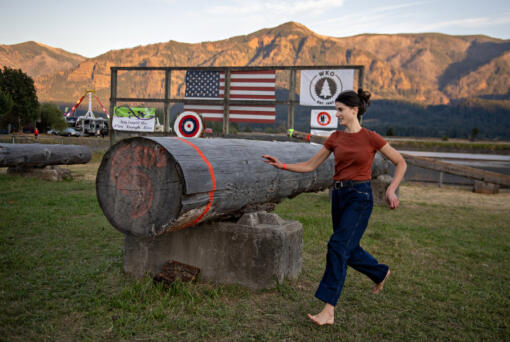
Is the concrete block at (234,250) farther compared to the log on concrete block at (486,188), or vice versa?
the log on concrete block at (486,188)

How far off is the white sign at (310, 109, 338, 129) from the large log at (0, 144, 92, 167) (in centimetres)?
749

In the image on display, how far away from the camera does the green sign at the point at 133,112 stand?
41.9 ft

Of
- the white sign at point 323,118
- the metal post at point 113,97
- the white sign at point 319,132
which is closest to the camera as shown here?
the white sign at point 323,118

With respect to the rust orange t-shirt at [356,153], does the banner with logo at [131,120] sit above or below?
above

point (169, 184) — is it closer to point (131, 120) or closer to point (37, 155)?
point (37, 155)

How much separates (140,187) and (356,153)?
1.76m

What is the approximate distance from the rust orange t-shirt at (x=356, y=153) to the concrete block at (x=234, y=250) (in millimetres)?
872

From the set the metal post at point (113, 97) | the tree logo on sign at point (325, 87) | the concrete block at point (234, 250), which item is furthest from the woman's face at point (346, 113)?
the metal post at point (113, 97)

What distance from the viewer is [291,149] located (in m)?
Answer: 4.97

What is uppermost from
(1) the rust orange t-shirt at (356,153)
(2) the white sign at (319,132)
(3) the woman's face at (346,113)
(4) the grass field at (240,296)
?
(2) the white sign at (319,132)

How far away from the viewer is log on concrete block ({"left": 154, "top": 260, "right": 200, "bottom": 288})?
3525 mm

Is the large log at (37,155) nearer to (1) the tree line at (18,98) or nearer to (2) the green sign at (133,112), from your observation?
(2) the green sign at (133,112)

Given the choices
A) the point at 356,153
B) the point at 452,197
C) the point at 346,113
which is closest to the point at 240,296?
the point at 356,153

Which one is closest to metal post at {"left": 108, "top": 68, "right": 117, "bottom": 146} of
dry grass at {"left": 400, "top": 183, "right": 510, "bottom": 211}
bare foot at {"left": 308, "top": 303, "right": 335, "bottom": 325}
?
dry grass at {"left": 400, "top": 183, "right": 510, "bottom": 211}
